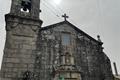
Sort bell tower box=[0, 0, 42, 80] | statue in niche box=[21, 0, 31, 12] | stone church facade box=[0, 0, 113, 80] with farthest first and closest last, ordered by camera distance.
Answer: statue in niche box=[21, 0, 31, 12]
stone church facade box=[0, 0, 113, 80]
bell tower box=[0, 0, 42, 80]

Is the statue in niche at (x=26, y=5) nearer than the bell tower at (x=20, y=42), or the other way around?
the bell tower at (x=20, y=42)

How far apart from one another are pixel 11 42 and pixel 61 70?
148 inches

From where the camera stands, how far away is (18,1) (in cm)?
1091

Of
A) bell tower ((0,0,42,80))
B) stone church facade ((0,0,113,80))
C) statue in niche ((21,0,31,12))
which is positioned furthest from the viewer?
statue in niche ((21,0,31,12))

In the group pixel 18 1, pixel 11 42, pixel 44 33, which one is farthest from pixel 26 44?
pixel 18 1

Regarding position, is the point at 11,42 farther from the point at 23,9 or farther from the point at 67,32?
the point at 67,32

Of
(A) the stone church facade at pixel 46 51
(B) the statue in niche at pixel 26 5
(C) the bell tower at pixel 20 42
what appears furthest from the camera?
(B) the statue in niche at pixel 26 5

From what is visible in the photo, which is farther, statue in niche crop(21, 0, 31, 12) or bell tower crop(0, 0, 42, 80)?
statue in niche crop(21, 0, 31, 12)

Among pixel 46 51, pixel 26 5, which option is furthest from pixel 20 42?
pixel 26 5

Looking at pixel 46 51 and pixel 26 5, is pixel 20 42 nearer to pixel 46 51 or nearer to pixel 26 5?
pixel 46 51

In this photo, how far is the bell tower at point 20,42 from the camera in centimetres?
857

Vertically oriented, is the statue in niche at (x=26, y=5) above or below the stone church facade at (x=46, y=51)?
above

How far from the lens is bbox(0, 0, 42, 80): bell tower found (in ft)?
28.1

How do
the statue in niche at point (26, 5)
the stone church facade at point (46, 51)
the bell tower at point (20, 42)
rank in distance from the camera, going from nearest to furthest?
the bell tower at point (20, 42) → the stone church facade at point (46, 51) → the statue in niche at point (26, 5)
